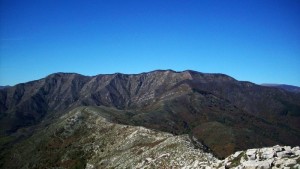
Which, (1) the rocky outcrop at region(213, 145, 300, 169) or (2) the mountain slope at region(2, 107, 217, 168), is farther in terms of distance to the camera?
(2) the mountain slope at region(2, 107, 217, 168)

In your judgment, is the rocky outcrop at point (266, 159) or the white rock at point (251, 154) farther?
the white rock at point (251, 154)

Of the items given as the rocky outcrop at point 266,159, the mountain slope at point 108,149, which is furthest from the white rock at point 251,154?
the mountain slope at point 108,149

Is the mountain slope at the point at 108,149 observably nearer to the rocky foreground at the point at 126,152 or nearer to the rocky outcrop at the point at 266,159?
the rocky foreground at the point at 126,152

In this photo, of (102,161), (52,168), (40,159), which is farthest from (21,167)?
(102,161)

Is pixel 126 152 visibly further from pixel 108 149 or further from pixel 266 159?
pixel 266 159

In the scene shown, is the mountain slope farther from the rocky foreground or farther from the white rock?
the white rock

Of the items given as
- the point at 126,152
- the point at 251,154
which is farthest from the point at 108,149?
the point at 251,154

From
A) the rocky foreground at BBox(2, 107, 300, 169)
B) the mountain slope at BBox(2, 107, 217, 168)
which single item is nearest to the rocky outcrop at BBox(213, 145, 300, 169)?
the rocky foreground at BBox(2, 107, 300, 169)

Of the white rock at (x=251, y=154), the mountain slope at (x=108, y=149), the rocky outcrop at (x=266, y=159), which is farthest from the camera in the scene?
the mountain slope at (x=108, y=149)
